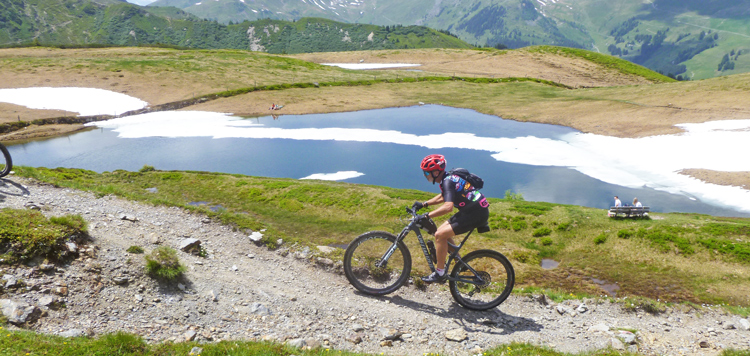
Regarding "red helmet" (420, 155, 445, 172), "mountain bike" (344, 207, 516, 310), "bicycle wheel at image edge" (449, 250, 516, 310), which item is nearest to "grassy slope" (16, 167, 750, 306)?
"mountain bike" (344, 207, 516, 310)

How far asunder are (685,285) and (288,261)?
52.0ft

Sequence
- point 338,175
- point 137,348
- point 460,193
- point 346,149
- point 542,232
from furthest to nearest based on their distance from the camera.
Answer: point 346,149 < point 338,175 < point 542,232 < point 460,193 < point 137,348

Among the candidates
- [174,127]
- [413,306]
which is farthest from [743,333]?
[174,127]

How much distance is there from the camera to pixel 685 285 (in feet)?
50.6

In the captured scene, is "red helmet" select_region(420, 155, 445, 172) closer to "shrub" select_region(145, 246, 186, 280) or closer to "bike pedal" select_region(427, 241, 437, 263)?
"bike pedal" select_region(427, 241, 437, 263)

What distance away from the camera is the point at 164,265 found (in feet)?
33.9

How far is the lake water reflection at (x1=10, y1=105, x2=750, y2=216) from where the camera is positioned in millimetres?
43281

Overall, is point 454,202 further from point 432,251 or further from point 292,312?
point 292,312

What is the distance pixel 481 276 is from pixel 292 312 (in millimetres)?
5447

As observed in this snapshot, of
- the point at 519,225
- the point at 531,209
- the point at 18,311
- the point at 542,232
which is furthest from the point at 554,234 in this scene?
the point at 18,311

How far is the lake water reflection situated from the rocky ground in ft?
99.3

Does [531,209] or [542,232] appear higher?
[531,209]

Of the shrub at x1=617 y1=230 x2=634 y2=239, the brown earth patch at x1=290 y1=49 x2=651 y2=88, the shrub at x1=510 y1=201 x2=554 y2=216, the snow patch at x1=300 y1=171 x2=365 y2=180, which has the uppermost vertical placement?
the brown earth patch at x1=290 y1=49 x2=651 y2=88

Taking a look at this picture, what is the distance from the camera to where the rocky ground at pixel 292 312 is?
28.2 feet
